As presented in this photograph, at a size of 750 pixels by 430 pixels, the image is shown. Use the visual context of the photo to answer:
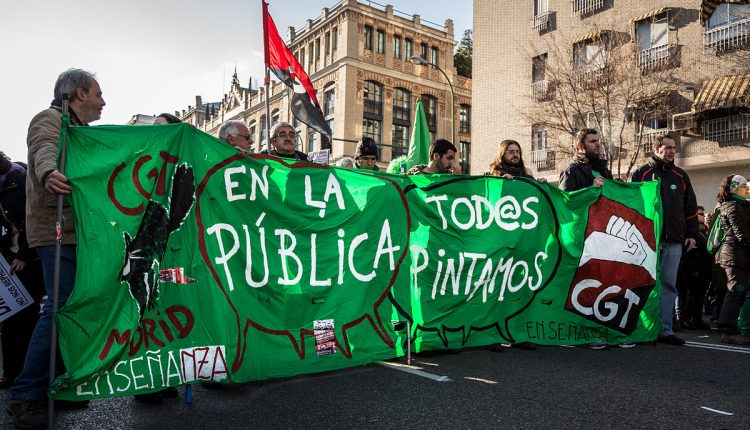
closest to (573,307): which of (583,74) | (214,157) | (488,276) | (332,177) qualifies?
(488,276)

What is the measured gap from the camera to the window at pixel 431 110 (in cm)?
3925

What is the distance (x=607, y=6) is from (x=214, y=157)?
21.7 metres

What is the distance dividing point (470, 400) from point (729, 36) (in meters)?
19.4

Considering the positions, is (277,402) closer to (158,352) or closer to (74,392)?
(158,352)

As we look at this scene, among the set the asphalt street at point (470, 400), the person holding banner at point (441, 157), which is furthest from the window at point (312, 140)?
the asphalt street at point (470, 400)

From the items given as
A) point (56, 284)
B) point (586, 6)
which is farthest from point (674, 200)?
point (586, 6)

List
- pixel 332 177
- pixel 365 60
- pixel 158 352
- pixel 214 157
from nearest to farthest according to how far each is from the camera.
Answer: pixel 158 352, pixel 214 157, pixel 332 177, pixel 365 60

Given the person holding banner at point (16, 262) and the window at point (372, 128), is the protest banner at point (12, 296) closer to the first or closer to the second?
the person holding banner at point (16, 262)

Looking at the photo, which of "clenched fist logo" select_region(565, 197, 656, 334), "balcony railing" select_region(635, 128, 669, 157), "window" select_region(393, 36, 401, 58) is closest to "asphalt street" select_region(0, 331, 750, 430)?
"clenched fist logo" select_region(565, 197, 656, 334)

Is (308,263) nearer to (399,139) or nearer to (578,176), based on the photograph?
(578,176)

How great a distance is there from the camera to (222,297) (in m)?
3.45

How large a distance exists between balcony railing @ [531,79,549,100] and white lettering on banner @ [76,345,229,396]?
65.9ft

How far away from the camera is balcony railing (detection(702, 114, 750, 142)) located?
690 inches

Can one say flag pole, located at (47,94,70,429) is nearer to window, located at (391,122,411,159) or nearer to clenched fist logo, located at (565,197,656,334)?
clenched fist logo, located at (565,197,656,334)
